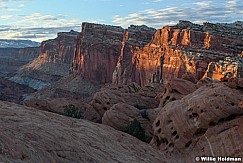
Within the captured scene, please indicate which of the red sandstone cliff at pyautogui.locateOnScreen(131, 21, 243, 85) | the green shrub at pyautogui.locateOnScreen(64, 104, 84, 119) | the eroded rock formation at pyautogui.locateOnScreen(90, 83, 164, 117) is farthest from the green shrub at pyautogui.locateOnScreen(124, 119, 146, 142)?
the red sandstone cliff at pyautogui.locateOnScreen(131, 21, 243, 85)

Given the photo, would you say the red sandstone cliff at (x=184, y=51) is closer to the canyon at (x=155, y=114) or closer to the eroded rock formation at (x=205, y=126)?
the canyon at (x=155, y=114)

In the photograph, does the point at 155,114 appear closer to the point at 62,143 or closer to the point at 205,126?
the point at 205,126

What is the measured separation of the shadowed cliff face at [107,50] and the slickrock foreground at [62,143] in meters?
79.9

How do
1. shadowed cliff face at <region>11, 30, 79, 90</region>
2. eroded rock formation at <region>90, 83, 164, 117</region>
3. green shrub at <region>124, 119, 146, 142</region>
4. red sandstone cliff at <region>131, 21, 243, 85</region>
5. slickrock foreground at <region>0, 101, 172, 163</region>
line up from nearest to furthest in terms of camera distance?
slickrock foreground at <region>0, 101, 172, 163</region> → green shrub at <region>124, 119, 146, 142</region> → eroded rock formation at <region>90, 83, 164, 117</region> → red sandstone cliff at <region>131, 21, 243, 85</region> → shadowed cliff face at <region>11, 30, 79, 90</region>

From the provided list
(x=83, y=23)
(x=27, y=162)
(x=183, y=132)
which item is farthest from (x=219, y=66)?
(x=83, y=23)

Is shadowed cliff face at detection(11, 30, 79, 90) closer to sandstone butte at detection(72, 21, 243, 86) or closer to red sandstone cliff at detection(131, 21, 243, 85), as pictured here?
sandstone butte at detection(72, 21, 243, 86)

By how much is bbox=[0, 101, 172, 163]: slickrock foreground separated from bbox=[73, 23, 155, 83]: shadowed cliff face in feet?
262

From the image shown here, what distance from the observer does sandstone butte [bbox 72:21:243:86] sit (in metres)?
68.9

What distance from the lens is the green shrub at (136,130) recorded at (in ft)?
A: 104

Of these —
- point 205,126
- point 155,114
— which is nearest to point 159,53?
point 155,114

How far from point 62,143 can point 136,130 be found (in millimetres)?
14655

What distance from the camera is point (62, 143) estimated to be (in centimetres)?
1772

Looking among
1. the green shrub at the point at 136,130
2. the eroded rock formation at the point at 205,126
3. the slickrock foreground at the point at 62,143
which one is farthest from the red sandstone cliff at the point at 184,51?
the slickrock foreground at the point at 62,143

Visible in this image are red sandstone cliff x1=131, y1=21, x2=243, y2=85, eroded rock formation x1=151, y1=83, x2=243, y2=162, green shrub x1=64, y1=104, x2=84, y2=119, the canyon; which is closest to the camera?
the canyon
